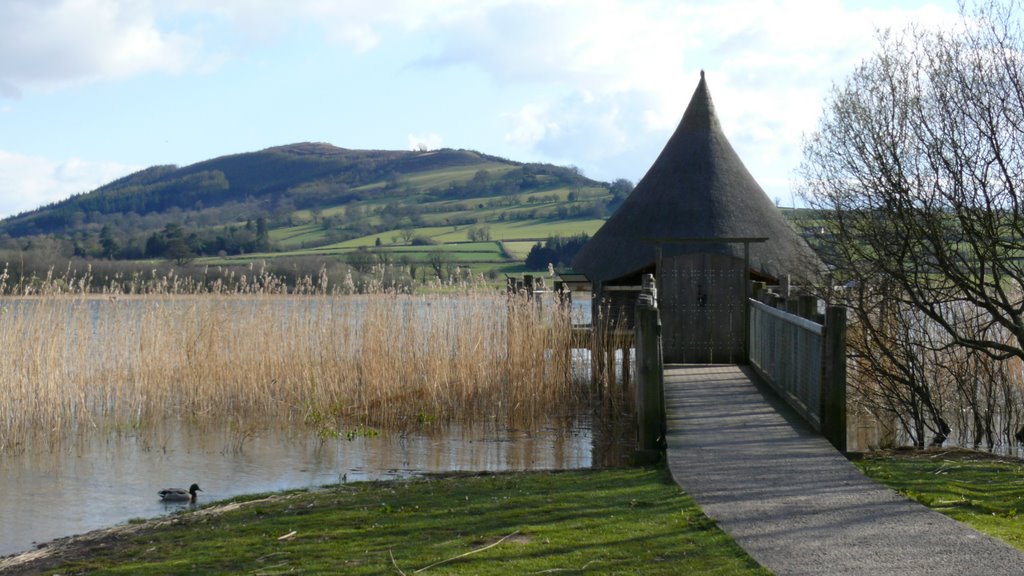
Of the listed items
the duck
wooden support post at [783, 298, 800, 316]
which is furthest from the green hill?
the duck

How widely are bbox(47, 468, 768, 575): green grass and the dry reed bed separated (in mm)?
5640

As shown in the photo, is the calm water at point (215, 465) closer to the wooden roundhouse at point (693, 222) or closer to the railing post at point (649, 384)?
the railing post at point (649, 384)

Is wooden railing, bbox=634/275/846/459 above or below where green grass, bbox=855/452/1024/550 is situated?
above

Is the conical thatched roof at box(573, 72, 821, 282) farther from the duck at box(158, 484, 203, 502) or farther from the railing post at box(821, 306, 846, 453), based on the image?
the duck at box(158, 484, 203, 502)

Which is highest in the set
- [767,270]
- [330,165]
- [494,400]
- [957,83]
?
[330,165]

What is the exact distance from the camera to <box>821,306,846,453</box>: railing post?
27.8 ft

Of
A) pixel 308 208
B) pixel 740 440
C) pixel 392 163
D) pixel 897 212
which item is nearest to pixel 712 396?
pixel 740 440

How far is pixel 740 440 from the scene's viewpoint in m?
8.69

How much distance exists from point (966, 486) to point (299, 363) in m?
9.43

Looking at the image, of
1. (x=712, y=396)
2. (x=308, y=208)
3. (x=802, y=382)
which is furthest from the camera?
A: (x=308, y=208)

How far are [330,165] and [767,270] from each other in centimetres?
11662

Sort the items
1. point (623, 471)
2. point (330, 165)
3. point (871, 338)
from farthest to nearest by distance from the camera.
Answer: point (330, 165) < point (871, 338) < point (623, 471)

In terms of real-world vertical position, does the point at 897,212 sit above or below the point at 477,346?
above

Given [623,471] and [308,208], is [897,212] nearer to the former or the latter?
[623,471]
